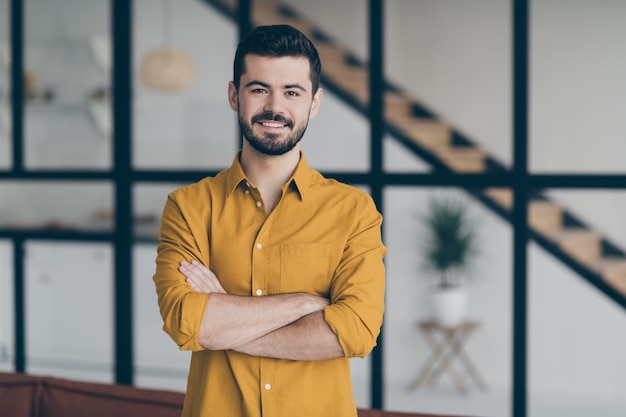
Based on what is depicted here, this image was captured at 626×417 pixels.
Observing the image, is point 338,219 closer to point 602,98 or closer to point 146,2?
point 602,98

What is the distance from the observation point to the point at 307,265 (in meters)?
1.76

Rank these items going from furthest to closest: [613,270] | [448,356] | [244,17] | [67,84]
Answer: [67,84] → [244,17] → [448,356] → [613,270]

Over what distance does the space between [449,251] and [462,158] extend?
0.41m

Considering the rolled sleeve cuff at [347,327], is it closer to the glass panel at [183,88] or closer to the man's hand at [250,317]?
the man's hand at [250,317]

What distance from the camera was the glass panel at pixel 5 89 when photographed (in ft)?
14.0

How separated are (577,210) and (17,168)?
9.06 ft

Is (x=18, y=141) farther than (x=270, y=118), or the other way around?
(x=18, y=141)

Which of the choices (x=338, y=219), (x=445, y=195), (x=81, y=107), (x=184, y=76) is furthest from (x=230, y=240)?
(x=81, y=107)

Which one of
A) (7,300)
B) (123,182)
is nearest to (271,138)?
(123,182)

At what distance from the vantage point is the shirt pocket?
1.75 metres

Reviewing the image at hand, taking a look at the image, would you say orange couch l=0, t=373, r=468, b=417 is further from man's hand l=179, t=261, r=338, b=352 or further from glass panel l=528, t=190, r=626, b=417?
glass panel l=528, t=190, r=626, b=417

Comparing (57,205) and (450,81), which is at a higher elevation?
(450,81)

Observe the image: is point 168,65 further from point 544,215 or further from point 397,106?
point 544,215

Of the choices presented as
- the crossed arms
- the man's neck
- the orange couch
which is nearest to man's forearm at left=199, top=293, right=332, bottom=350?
the crossed arms
